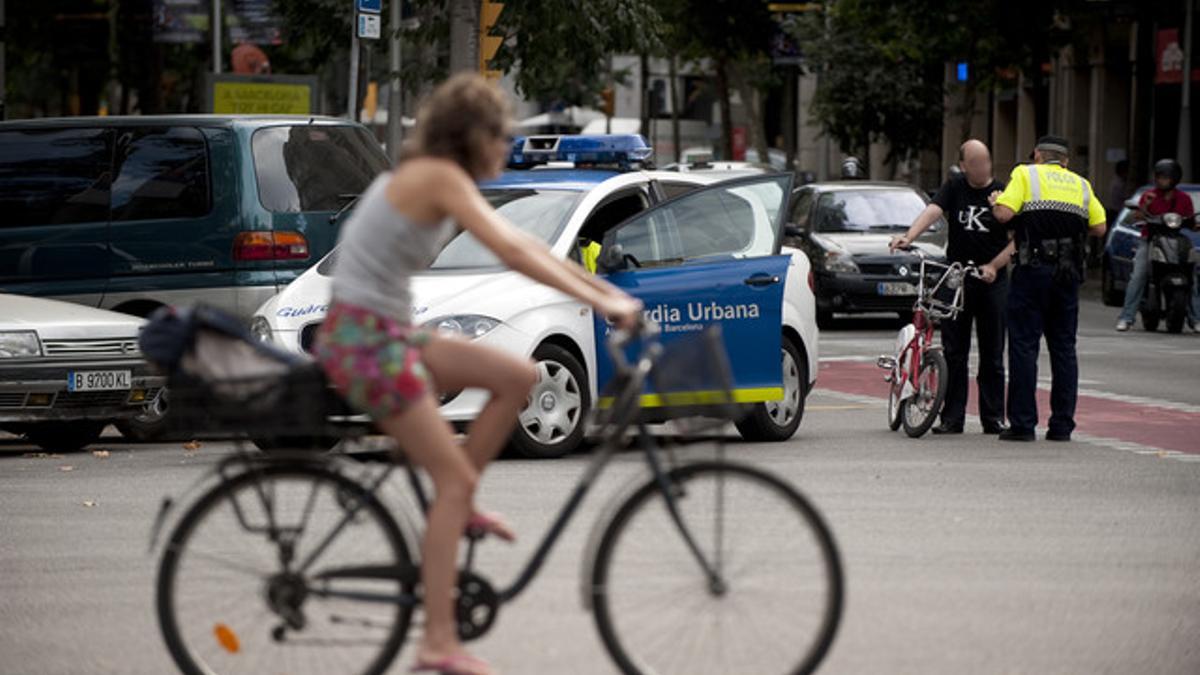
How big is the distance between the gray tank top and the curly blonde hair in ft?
0.49

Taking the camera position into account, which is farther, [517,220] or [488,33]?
[488,33]

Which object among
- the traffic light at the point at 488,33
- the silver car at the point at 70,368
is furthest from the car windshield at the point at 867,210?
the silver car at the point at 70,368

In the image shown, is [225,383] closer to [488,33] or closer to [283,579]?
[283,579]

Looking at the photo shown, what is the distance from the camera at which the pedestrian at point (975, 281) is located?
49.1 ft

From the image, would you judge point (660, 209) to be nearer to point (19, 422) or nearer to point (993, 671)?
point (19, 422)

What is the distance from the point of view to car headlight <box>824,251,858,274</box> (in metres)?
26.5

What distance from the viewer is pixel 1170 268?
25484 mm

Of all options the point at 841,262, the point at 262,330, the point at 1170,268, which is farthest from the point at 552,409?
the point at 1170,268

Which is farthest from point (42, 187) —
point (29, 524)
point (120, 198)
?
point (29, 524)

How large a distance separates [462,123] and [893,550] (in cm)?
387

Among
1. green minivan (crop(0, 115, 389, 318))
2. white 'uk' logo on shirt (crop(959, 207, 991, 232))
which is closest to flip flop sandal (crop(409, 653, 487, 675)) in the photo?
white 'uk' logo on shirt (crop(959, 207, 991, 232))

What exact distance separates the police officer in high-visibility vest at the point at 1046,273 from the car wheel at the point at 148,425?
5.03 metres

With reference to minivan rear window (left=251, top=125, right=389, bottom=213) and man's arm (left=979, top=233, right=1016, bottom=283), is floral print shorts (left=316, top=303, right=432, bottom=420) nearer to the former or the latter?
man's arm (left=979, top=233, right=1016, bottom=283)

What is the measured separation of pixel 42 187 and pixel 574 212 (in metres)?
4.22
